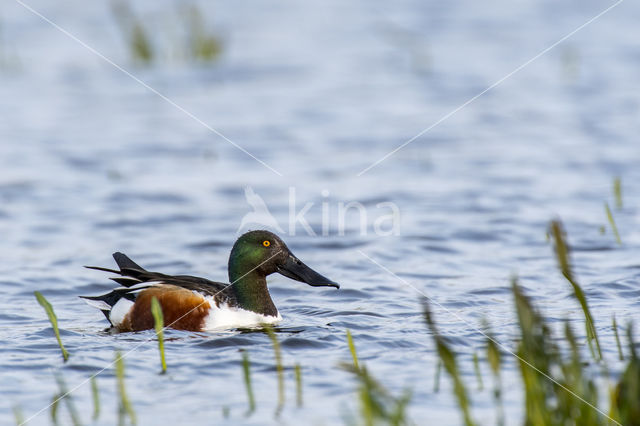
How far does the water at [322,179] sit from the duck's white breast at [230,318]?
0.58ft

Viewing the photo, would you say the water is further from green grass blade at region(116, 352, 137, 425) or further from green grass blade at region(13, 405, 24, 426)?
green grass blade at region(116, 352, 137, 425)

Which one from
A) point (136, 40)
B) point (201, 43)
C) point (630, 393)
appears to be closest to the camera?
point (630, 393)

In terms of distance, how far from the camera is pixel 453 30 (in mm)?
19297

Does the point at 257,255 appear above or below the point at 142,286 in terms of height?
above

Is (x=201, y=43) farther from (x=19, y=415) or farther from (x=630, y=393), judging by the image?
(x=630, y=393)

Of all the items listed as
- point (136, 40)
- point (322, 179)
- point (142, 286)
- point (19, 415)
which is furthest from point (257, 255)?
point (136, 40)

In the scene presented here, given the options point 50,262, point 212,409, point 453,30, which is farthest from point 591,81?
point 212,409

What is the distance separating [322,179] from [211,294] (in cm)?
511

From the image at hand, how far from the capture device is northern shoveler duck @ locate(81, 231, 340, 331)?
21.9 feet

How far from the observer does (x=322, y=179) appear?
11.8m

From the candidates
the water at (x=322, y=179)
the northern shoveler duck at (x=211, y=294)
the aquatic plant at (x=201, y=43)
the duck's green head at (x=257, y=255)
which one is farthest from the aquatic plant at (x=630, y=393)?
the aquatic plant at (x=201, y=43)

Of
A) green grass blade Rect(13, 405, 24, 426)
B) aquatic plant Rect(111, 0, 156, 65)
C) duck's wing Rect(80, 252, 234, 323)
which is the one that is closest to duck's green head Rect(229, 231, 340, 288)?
duck's wing Rect(80, 252, 234, 323)

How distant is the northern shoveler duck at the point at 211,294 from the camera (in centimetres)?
668

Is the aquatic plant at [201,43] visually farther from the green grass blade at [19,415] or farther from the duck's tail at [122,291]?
the green grass blade at [19,415]
